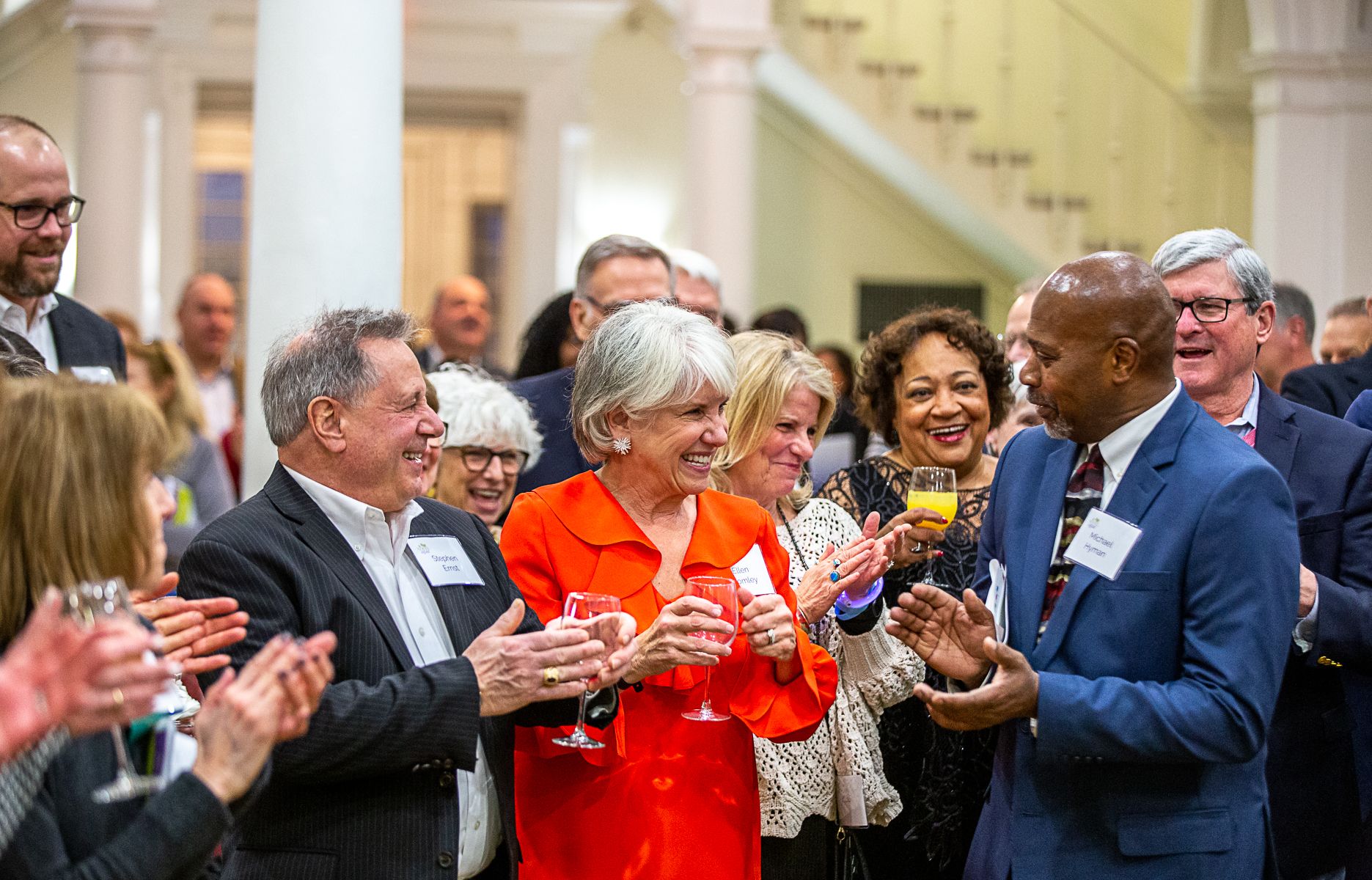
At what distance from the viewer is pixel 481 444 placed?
3.68 m

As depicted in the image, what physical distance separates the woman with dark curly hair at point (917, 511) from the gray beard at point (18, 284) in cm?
200

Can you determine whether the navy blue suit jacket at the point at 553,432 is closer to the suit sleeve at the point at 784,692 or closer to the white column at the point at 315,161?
the white column at the point at 315,161

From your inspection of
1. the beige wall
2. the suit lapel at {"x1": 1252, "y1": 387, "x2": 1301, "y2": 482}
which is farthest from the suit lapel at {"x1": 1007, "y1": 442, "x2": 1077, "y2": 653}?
the beige wall

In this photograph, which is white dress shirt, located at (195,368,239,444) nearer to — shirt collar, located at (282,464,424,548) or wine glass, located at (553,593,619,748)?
shirt collar, located at (282,464,424,548)

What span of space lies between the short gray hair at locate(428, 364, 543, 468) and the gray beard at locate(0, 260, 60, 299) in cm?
98

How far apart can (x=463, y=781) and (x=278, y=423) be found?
2.20 feet

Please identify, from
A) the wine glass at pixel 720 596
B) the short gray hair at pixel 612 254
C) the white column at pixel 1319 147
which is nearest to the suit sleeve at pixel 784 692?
the wine glass at pixel 720 596

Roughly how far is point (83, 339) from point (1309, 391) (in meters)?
3.39

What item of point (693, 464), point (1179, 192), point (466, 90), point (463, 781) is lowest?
point (463, 781)

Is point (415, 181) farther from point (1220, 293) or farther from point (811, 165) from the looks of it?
point (1220, 293)

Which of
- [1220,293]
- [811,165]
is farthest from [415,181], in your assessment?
[1220,293]

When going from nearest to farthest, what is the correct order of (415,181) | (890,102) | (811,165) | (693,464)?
(693,464), (890,102), (811,165), (415,181)

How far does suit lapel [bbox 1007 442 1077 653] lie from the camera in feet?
8.00

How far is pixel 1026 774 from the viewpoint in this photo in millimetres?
2410
